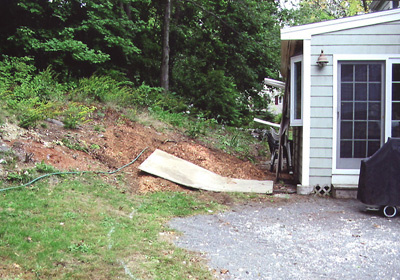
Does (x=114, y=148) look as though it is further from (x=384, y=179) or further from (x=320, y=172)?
(x=384, y=179)

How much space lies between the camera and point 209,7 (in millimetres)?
16875

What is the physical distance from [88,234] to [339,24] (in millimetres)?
5134

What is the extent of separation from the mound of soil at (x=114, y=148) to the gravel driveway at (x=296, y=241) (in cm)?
175

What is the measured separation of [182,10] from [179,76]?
9.80ft

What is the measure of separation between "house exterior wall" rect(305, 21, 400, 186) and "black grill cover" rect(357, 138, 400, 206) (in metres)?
1.17

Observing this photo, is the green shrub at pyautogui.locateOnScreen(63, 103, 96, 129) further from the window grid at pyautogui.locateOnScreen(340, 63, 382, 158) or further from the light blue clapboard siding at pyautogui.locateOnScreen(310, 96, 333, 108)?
the window grid at pyautogui.locateOnScreen(340, 63, 382, 158)

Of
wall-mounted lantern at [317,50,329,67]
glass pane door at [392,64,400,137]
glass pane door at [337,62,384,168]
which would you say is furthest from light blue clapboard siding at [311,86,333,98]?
glass pane door at [392,64,400,137]

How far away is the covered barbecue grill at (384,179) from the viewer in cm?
567

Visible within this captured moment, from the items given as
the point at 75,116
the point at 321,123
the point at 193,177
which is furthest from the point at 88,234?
the point at 75,116

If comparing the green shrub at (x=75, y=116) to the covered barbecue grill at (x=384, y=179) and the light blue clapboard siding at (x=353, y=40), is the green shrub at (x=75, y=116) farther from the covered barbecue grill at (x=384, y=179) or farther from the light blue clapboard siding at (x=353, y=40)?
the covered barbecue grill at (x=384, y=179)

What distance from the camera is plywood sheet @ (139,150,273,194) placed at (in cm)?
709

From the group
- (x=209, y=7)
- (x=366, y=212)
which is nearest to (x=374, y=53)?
(x=366, y=212)

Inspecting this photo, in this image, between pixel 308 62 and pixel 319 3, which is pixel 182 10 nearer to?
pixel 308 62

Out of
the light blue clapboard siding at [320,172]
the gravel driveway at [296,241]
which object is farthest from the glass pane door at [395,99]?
the gravel driveway at [296,241]
